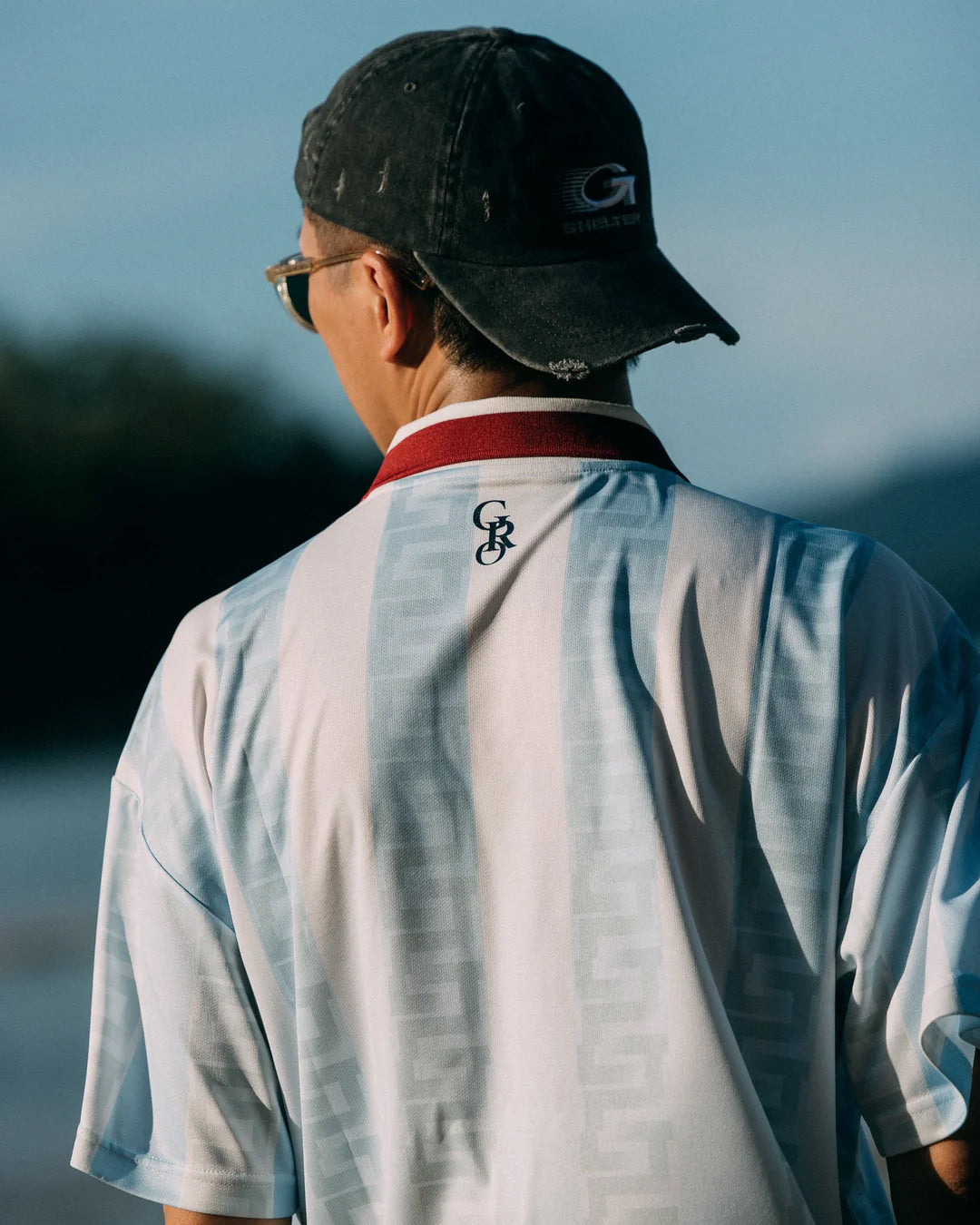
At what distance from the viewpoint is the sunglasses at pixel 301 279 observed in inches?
42.6

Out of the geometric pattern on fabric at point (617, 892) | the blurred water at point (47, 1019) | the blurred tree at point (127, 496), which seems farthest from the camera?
the blurred tree at point (127, 496)

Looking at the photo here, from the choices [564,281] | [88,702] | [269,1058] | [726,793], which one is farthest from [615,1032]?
[88,702]

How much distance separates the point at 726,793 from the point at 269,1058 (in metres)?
0.39

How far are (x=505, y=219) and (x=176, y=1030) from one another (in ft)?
2.06

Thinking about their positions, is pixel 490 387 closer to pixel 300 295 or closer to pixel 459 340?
pixel 459 340

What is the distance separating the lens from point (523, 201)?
1.06m

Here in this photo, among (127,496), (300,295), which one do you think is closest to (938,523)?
(127,496)

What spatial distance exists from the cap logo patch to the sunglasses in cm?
11

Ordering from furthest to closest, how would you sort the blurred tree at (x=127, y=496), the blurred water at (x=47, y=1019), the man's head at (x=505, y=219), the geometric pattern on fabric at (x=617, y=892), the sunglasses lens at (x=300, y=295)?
1. the blurred tree at (x=127, y=496)
2. the blurred water at (x=47, y=1019)
3. the sunglasses lens at (x=300, y=295)
4. the man's head at (x=505, y=219)
5. the geometric pattern on fabric at (x=617, y=892)

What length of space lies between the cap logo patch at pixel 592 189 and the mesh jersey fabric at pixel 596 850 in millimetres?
149

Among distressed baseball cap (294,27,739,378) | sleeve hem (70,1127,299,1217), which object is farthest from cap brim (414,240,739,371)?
sleeve hem (70,1127,299,1217)

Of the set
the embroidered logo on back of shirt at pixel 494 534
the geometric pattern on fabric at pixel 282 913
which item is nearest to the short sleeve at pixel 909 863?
the embroidered logo on back of shirt at pixel 494 534

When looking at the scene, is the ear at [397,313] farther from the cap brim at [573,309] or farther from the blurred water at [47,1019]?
the blurred water at [47,1019]

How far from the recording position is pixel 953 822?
978mm
